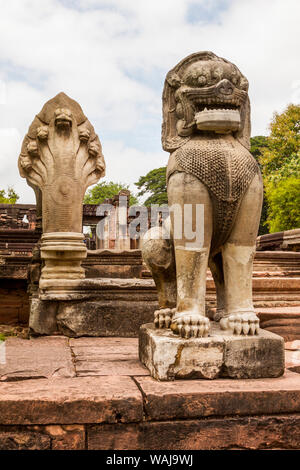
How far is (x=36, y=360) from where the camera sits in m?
2.72

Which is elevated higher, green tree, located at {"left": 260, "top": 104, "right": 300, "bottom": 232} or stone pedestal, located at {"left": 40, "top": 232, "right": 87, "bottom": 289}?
green tree, located at {"left": 260, "top": 104, "right": 300, "bottom": 232}

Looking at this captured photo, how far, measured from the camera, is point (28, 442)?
6.04 feet

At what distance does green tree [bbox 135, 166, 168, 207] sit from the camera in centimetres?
3262

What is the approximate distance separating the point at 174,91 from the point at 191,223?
2.74 ft

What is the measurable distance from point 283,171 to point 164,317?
15437mm

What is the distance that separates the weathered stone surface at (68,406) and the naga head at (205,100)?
1479 mm

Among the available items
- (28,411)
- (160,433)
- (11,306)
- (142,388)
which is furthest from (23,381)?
(11,306)

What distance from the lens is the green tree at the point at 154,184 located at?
3262 centimetres

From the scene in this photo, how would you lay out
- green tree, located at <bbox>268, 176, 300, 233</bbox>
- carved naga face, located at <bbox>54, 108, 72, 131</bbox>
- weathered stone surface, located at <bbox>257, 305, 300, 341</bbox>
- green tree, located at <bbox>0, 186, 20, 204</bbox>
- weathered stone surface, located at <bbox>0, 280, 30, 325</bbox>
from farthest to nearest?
green tree, located at <bbox>0, 186, 20, 204</bbox>
green tree, located at <bbox>268, 176, 300, 233</bbox>
weathered stone surface, located at <bbox>0, 280, 30, 325</bbox>
carved naga face, located at <bbox>54, 108, 72, 131</bbox>
weathered stone surface, located at <bbox>257, 305, 300, 341</bbox>

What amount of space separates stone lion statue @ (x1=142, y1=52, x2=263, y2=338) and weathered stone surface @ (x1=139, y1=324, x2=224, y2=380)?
111mm

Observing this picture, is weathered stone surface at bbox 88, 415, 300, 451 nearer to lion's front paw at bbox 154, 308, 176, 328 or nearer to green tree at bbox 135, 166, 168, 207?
lion's front paw at bbox 154, 308, 176, 328

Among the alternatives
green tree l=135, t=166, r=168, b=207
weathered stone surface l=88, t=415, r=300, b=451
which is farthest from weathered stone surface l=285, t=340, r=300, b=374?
green tree l=135, t=166, r=168, b=207

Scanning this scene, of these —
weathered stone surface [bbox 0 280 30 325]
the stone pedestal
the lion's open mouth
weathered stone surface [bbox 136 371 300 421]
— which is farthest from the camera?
weathered stone surface [bbox 0 280 30 325]

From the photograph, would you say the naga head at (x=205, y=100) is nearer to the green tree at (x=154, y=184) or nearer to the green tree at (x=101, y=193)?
the green tree at (x=154, y=184)
